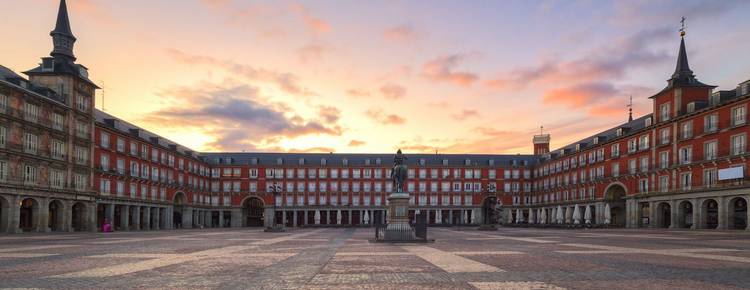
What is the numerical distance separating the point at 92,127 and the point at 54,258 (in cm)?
4653

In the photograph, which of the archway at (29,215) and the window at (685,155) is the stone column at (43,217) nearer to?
the archway at (29,215)

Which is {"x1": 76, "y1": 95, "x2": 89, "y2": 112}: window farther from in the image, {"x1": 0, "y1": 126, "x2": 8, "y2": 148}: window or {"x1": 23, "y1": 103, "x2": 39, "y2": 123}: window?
{"x1": 0, "y1": 126, "x2": 8, "y2": 148}: window

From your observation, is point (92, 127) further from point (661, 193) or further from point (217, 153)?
point (661, 193)

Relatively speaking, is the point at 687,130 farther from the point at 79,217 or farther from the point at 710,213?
the point at 79,217

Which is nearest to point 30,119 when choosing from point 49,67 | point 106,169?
point 49,67

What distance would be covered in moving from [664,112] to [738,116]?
1234 cm

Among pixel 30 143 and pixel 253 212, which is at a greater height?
pixel 30 143

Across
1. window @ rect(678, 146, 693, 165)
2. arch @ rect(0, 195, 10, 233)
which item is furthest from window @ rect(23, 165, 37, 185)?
window @ rect(678, 146, 693, 165)

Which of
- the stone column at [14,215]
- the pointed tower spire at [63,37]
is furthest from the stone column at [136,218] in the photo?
the stone column at [14,215]

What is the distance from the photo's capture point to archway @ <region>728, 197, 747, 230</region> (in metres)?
51.1

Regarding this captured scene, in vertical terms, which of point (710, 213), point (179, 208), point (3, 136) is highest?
point (3, 136)

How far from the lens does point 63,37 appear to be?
57531 mm

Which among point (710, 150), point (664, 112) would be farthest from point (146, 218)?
point (710, 150)

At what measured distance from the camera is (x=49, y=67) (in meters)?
55.2
